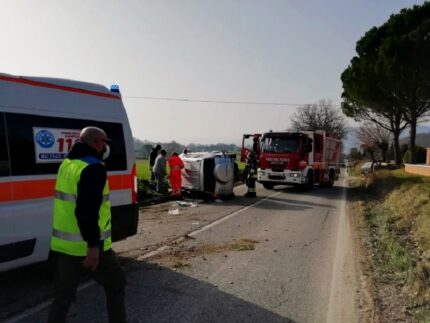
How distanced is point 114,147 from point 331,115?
81.8m

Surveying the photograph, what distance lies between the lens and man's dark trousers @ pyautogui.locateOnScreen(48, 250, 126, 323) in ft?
12.8

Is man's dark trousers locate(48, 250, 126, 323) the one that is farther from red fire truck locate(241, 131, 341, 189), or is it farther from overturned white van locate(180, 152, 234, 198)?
red fire truck locate(241, 131, 341, 189)

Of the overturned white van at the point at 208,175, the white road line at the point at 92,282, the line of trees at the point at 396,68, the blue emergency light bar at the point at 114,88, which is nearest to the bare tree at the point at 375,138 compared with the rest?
the line of trees at the point at 396,68

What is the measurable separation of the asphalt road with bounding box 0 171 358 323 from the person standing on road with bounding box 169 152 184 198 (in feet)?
15.6

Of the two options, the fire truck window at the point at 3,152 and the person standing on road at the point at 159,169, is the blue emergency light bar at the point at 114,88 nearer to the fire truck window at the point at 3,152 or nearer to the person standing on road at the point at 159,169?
the fire truck window at the point at 3,152

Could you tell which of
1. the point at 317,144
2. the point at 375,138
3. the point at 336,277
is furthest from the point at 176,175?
the point at 375,138

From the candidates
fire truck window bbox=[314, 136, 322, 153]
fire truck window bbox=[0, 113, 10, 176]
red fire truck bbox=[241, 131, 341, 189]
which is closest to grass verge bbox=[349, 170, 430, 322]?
fire truck window bbox=[0, 113, 10, 176]

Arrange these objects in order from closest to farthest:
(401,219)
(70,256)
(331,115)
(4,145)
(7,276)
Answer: (70,256), (4,145), (7,276), (401,219), (331,115)

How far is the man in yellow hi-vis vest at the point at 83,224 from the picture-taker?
376cm

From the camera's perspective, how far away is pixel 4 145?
16.5 ft

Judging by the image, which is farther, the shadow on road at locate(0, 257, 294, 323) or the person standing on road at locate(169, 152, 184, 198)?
the person standing on road at locate(169, 152, 184, 198)

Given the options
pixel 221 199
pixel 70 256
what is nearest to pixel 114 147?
pixel 70 256

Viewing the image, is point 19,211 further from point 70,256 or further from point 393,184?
point 393,184

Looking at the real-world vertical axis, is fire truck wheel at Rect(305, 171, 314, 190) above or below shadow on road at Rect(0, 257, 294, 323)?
below
